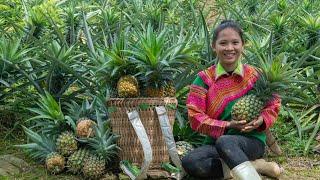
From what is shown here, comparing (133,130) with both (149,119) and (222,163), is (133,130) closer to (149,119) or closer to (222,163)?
(149,119)

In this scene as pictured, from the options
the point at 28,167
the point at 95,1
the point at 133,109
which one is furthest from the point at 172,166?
the point at 95,1

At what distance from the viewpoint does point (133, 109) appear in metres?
3.93

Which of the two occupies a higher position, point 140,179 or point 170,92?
point 170,92

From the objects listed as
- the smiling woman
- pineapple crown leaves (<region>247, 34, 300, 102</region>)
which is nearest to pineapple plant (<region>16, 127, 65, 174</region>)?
the smiling woman

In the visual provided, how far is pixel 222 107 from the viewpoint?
154 inches

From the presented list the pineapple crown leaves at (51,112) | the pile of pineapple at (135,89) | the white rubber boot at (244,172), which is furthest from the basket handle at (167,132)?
the pineapple crown leaves at (51,112)

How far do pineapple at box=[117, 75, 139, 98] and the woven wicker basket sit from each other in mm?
44

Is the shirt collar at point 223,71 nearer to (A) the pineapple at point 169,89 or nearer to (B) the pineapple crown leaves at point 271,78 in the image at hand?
(B) the pineapple crown leaves at point 271,78

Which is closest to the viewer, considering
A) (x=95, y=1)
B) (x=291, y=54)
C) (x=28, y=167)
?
(x=28, y=167)

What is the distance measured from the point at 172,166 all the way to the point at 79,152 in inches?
28.9

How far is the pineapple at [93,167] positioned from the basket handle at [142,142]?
0.20m

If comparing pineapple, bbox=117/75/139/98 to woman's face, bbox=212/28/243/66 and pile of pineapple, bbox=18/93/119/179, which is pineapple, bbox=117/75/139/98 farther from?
woman's face, bbox=212/28/243/66

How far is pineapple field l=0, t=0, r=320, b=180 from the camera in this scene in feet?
13.0

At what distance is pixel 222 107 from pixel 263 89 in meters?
0.35
